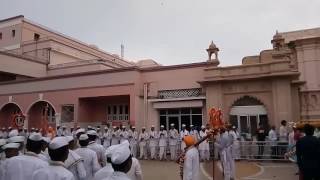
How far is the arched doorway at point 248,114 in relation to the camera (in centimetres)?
1897

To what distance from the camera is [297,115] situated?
1920cm

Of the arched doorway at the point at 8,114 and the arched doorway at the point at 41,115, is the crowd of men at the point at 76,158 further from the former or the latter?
the arched doorway at the point at 8,114

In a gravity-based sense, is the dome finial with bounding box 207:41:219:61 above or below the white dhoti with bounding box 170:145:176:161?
above

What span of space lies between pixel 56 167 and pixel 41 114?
25.0 metres

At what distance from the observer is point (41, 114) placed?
2689cm

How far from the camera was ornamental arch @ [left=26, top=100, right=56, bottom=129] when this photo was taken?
2597 cm

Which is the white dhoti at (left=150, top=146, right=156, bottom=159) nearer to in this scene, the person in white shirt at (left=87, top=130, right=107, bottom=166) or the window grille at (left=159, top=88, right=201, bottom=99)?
the window grille at (left=159, top=88, right=201, bottom=99)

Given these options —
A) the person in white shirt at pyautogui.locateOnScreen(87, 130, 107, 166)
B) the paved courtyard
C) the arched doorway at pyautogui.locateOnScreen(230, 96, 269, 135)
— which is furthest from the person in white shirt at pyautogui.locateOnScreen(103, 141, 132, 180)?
the arched doorway at pyautogui.locateOnScreen(230, 96, 269, 135)

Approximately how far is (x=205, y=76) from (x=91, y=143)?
14.3 meters

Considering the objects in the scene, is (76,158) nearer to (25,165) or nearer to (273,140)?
(25,165)

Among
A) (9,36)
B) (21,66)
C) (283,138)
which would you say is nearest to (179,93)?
(283,138)

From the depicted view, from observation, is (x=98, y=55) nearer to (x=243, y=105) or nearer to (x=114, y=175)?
(x=243, y=105)

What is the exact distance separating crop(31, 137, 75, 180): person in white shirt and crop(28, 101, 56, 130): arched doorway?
23.2 m

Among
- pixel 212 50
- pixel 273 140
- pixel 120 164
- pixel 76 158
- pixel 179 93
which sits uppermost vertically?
pixel 212 50
